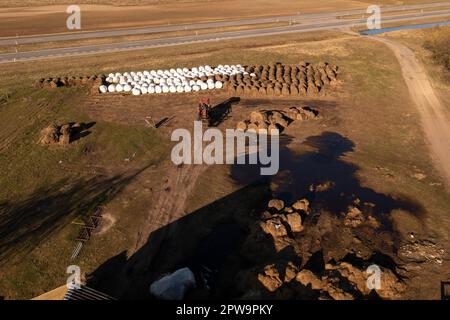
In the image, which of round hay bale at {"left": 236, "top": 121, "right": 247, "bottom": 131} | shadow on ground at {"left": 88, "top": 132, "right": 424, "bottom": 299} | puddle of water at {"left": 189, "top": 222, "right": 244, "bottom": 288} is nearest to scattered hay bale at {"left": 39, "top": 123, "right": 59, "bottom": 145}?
shadow on ground at {"left": 88, "top": 132, "right": 424, "bottom": 299}

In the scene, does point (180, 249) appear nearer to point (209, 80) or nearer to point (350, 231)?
point (350, 231)

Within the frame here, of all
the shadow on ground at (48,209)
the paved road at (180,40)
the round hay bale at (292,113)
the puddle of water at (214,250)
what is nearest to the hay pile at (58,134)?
the shadow on ground at (48,209)

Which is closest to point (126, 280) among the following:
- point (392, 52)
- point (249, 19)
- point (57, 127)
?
point (57, 127)

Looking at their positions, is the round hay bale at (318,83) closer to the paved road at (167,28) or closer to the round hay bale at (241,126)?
the round hay bale at (241,126)

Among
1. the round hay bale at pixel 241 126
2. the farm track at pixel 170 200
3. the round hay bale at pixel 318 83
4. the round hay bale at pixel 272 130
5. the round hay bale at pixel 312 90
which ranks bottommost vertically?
the farm track at pixel 170 200

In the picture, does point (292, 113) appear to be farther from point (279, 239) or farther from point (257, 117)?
point (279, 239)

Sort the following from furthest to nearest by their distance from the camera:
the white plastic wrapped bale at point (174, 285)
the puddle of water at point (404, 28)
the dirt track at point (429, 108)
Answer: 1. the puddle of water at point (404, 28)
2. the dirt track at point (429, 108)
3. the white plastic wrapped bale at point (174, 285)

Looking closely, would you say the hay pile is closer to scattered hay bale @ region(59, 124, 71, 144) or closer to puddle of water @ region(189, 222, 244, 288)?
scattered hay bale @ region(59, 124, 71, 144)
